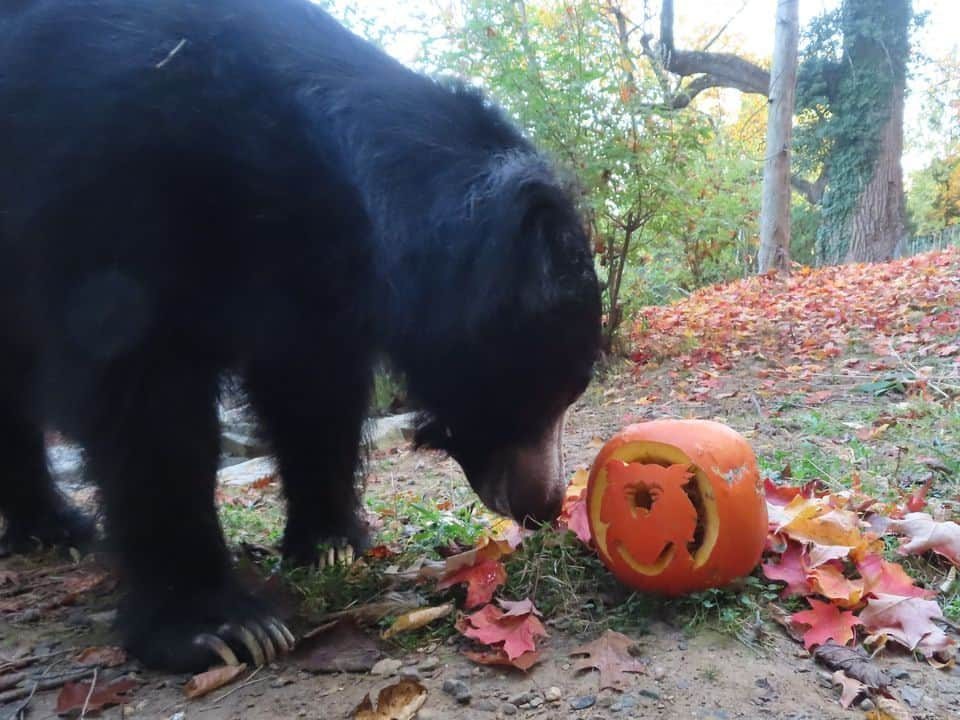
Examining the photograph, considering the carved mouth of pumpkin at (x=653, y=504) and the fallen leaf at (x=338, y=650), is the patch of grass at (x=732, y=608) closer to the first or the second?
the carved mouth of pumpkin at (x=653, y=504)

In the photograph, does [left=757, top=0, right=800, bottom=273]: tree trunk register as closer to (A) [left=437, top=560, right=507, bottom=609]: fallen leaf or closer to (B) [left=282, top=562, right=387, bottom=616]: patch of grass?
(B) [left=282, top=562, right=387, bottom=616]: patch of grass

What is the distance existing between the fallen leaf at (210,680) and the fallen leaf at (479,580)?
558mm

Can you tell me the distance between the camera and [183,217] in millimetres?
1890

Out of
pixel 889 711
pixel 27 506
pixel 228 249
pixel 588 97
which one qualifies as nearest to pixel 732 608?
pixel 889 711

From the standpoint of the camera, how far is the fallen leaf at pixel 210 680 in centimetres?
176

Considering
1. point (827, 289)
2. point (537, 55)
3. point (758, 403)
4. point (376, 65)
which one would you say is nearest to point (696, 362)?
point (758, 403)

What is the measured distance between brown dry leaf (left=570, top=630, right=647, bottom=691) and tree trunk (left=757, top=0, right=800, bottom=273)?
9592 millimetres

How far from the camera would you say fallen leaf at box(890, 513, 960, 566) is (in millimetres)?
2115

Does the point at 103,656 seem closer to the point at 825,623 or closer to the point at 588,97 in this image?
the point at 825,623

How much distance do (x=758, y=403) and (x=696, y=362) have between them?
1.62m

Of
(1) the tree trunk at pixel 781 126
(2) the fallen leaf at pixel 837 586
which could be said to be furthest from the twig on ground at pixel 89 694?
(1) the tree trunk at pixel 781 126

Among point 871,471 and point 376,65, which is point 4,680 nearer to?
point 376,65

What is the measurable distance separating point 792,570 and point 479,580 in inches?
30.3

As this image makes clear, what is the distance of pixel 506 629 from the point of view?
1.84 meters
